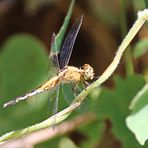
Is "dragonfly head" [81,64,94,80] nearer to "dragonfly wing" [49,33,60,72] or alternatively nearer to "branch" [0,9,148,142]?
"dragonfly wing" [49,33,60,72]

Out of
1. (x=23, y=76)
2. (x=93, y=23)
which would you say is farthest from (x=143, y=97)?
(x=93, y=23)

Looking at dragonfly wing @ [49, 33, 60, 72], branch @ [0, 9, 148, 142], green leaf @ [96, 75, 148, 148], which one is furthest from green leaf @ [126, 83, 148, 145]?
dragonfly wing @ [49, 33, 60, 72]

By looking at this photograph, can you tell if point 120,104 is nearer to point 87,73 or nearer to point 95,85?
point 87,73

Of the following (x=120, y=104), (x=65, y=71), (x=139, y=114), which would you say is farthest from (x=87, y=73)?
(x=139, y=114)

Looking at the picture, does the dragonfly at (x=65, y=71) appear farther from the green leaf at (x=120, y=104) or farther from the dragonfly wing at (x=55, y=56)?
the green leaf at (x=120, y=104)

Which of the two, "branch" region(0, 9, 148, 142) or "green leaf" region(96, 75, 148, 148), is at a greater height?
"green leaf" region(96, 75, 148, 148)

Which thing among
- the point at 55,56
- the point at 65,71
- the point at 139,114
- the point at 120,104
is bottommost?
the point at 139,114

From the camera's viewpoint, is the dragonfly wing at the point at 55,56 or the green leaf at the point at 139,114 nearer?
the green leaf at the point at 139,114

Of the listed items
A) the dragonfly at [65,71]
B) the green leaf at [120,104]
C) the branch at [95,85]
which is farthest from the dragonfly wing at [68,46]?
the branch at [95,85]

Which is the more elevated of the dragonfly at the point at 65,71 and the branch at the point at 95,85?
the dragonfly at the point at 65,71
